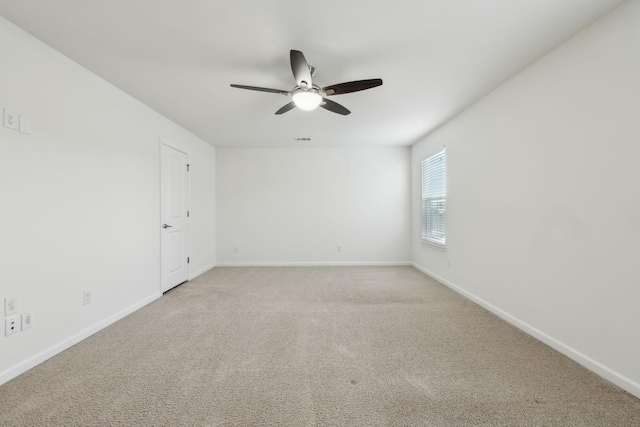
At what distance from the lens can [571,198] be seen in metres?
1.97

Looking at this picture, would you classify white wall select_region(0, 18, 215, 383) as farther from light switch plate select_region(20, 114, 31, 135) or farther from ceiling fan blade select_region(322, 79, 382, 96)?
ceiling fan blade select_region(322, 79, 382, 96)

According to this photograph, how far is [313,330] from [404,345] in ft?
2.67

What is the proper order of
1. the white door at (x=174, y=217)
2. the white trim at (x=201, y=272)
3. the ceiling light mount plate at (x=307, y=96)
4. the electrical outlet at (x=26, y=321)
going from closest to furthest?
the electrical outlet at (x=26, y=321) < the ceiling light mount plate at (x=307, y=96) < the white door at (x=174, y=217) < the white trim at (x=201, y=272)

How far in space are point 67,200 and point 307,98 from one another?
220 cm

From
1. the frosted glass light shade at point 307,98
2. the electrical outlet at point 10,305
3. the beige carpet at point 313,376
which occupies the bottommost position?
the beige carpet at point 313,376

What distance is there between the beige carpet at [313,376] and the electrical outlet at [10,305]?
0.45 m

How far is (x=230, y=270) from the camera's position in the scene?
16.2 feet

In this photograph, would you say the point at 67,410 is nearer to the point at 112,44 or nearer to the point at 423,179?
the point at 112,44

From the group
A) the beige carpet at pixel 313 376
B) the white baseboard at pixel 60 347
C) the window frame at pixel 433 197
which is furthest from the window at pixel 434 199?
the white baseboard at pixel 60 347

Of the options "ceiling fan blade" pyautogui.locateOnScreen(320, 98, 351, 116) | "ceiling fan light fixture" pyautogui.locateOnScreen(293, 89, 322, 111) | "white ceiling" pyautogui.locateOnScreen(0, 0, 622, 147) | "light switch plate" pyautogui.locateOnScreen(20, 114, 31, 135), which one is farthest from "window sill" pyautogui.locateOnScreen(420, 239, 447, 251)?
"light switch plate" pyautogui.locateOnScreen(20, 114, 31, 135)

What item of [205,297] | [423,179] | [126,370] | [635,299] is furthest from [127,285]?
[423,179]

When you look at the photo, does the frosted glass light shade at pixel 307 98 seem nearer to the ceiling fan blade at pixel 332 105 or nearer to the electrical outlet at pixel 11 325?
the ceiling fan blade at pixel 332 105

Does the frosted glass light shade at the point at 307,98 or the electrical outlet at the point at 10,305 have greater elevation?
the frosted glass light shade at the point at 307,98

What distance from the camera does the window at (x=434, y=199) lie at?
13.2ft
